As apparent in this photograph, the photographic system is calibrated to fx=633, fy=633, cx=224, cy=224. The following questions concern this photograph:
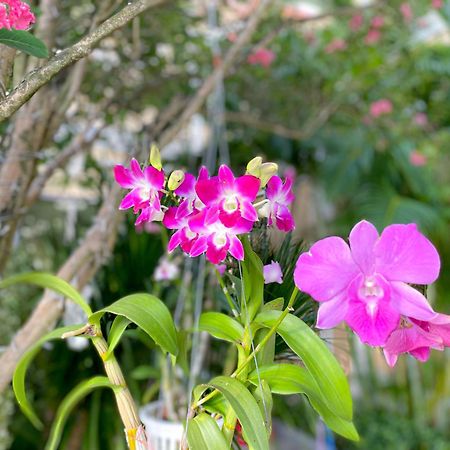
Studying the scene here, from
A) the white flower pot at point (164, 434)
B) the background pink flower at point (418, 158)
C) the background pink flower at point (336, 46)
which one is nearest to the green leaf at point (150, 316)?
the white flower pot at point (164, 434)

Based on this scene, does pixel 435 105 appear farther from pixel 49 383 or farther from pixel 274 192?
pixel 274 192

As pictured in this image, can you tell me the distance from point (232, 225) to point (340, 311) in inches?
4.7

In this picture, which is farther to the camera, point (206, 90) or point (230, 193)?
point (206, 90)

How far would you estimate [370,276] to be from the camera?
1.77 ft

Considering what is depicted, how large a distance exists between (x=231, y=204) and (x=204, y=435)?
0.76 ft

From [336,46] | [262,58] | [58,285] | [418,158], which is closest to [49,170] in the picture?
[58,285]

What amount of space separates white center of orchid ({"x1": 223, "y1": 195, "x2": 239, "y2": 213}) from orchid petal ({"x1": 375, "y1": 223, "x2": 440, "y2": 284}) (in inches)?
5.1

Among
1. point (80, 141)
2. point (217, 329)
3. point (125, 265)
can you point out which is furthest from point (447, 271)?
point (217, 329)

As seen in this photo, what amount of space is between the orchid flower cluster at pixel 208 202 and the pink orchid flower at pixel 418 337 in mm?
153

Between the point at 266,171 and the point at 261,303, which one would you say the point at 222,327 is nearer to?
the point at 261,303

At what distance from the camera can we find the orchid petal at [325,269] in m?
0.53

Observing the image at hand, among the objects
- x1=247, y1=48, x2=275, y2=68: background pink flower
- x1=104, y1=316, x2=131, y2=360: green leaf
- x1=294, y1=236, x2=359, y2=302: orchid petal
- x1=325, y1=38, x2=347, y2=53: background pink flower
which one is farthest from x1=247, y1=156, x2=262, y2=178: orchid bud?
x1=325, y1=38, x2=347, y2=53: background pink flower

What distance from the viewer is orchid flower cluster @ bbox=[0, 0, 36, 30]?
588mm

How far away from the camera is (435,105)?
130 inches
